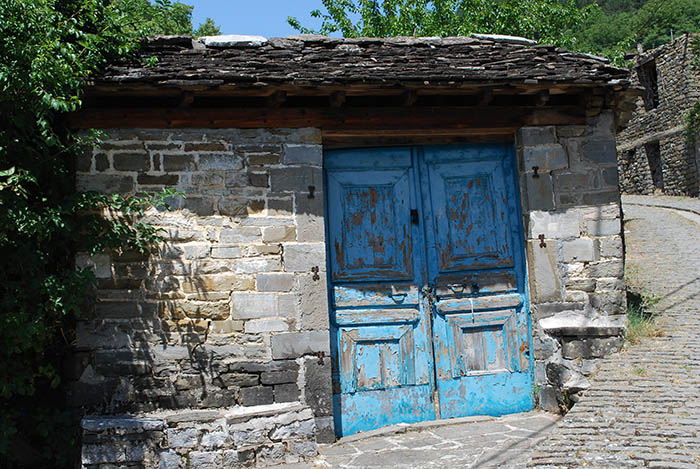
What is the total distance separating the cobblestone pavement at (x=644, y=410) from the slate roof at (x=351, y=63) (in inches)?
91.5

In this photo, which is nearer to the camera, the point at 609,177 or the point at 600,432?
the point at 600,432

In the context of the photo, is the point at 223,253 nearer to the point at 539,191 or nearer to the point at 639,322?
the point at 539,191

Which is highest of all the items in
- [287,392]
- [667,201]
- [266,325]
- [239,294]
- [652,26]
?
[652,26]

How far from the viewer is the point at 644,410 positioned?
4.21 meters

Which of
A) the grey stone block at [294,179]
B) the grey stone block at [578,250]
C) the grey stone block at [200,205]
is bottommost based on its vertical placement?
the grey stone block at [578,250]

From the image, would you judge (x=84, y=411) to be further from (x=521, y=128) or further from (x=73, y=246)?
(x=521, y=128)

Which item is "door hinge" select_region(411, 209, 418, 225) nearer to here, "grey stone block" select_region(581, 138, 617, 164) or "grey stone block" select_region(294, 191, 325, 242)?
"grey stone block" select_region(294, 191, 325, 242)

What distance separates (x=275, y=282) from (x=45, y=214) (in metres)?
1.76

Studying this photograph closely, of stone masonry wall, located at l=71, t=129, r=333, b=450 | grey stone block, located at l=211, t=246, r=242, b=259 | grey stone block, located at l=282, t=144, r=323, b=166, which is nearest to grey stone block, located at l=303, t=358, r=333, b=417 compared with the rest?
stone masonry wall, located at l=71, t=129, r=333, b=450

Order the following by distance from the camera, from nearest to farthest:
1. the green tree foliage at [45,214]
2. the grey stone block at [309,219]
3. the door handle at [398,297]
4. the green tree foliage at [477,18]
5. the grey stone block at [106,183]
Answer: the green tree foliage at [45,214]
the grey stone block at [106,183]
the grey stone block at [309,219]
the door handle at [398,297]
the green tree foliage at [477,18]

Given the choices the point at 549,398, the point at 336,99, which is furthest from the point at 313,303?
the point at 549,398

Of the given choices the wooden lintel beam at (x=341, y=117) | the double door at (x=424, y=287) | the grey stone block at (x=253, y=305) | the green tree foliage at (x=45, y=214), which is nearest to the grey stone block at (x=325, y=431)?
the double door at (x=424, y=287)

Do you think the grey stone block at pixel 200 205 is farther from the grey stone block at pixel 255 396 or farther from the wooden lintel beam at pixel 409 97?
the wooden lintel beam at pixel 409 97

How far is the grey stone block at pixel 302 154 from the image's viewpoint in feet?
17.0
